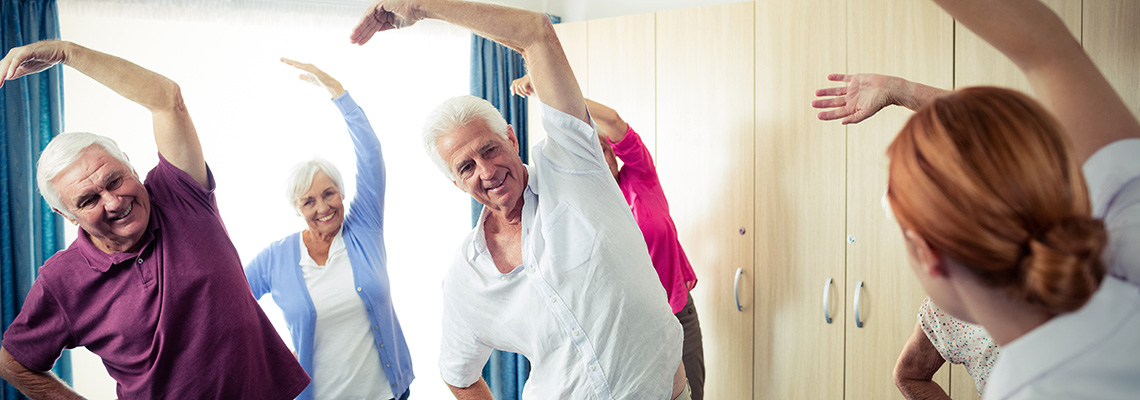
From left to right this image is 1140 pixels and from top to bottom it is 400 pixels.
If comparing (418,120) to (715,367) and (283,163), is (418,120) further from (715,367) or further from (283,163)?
(715,367)

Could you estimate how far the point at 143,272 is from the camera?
1591mm

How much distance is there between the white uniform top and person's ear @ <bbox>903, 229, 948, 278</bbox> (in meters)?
1.92

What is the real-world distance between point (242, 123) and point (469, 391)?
1906mm

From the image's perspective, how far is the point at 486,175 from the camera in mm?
1373

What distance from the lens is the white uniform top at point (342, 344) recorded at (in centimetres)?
218

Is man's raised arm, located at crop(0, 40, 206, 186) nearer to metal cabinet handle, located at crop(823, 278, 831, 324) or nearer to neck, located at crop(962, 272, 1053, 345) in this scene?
neck, located at crop(962, 272, 1053, 345)

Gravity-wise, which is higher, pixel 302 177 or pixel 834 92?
pixel 834 92

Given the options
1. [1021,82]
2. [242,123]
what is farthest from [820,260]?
[242,123]

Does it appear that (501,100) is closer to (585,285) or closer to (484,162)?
(484,162)

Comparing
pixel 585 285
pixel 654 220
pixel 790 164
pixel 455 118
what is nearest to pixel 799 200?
pixel 790 164

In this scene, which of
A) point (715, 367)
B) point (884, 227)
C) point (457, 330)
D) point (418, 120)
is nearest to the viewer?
point (457, 330)

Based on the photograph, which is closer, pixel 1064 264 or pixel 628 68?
pixel 1064 264

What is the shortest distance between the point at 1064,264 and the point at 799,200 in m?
2.02

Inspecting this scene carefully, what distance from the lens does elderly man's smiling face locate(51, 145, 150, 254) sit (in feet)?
4.91
